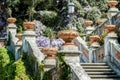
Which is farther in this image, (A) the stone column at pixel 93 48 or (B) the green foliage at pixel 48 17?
(B) the green foliage at pixel 48 17

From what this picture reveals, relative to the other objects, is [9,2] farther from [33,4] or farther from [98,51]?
[98,51]

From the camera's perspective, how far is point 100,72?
14.9m

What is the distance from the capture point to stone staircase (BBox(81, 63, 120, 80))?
14422 mm

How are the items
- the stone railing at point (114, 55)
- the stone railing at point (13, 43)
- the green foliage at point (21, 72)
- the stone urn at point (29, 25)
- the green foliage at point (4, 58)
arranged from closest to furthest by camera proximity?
1. the stone railing at point (114, 55)
2. the green foliage at point (21, 72)
3. the stone urn at point (29, 25)
4. the green foliage at point (4, 58)
5. the stone railing at point (13, 43)

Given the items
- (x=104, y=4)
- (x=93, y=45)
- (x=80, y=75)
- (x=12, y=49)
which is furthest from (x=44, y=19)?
(x=80, y=75)

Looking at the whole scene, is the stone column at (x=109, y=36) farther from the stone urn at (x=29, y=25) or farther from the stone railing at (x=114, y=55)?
the stone urn at (x=29, y=25)

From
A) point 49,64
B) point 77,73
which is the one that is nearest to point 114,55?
point 49,64

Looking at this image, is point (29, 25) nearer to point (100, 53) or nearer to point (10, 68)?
point (10, 68)

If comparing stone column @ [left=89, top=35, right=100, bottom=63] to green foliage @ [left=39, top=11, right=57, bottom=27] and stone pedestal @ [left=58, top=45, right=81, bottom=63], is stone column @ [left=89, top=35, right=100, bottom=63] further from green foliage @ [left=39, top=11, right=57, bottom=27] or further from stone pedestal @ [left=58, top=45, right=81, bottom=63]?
green foliage @ [left=39, top=11, right=57, bottom=27]

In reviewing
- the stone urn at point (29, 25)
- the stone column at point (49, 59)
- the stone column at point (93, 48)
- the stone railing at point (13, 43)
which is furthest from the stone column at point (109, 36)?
the stone railing at point (13, 43)

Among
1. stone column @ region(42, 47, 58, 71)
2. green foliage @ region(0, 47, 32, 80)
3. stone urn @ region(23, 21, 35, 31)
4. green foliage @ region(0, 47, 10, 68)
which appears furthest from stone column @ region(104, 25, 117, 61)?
green foliage @ region(0, 47, 10, 68)

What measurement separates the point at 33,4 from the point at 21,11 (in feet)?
4.39

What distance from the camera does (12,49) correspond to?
2336cm

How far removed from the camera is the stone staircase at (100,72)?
14.4m
